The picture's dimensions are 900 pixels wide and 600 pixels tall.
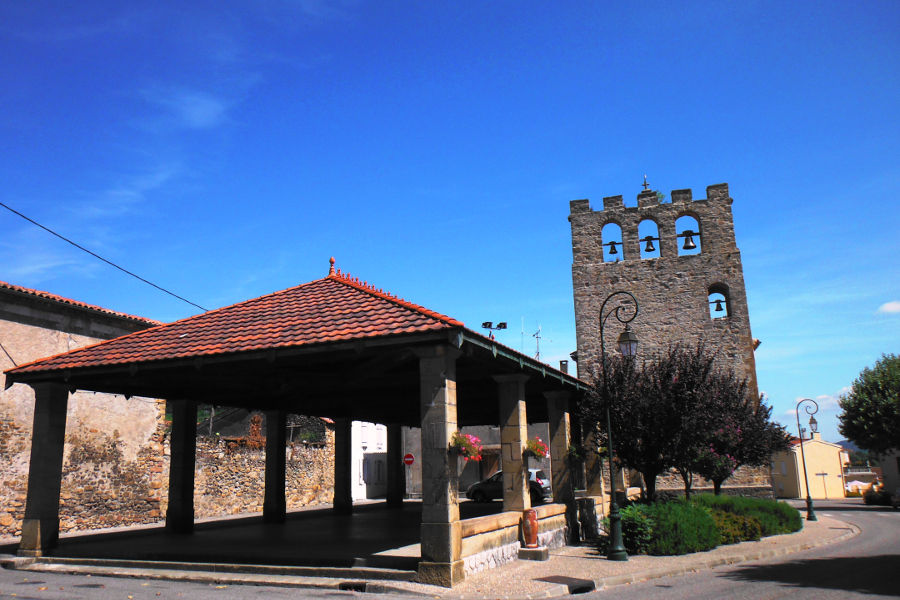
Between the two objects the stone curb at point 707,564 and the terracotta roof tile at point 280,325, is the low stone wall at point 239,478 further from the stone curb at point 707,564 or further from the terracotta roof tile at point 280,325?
the stone curb at point 707,564

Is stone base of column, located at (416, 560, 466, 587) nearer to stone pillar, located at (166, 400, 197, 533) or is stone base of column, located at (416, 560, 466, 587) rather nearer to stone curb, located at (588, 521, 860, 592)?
stone curb, located at (588, 521, 860, 592)

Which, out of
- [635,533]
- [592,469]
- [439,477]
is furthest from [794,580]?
[592,469]

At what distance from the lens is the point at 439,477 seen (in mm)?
→ 9742

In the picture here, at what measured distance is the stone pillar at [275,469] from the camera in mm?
19047

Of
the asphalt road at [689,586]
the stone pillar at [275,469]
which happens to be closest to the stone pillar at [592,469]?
the asphalt road at [689,586]

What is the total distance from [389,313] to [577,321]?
59.5ft

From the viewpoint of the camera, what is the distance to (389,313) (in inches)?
438

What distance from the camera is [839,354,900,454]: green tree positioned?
1362 inches

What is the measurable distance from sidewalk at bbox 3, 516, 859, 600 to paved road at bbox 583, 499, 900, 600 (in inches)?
14.0

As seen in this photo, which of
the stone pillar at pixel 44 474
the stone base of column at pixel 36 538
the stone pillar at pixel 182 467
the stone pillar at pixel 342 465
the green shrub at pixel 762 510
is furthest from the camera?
the stone pillar at pixel 342 465

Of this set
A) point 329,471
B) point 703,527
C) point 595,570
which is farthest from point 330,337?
point 329,471

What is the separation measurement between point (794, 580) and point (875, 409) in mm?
30394

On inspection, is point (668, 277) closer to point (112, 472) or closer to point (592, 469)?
point (592, 469)

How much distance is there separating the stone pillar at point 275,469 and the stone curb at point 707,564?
37.7 ft
